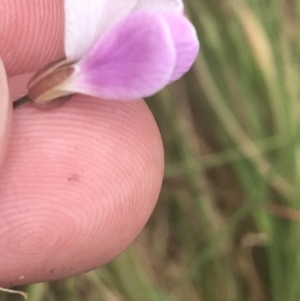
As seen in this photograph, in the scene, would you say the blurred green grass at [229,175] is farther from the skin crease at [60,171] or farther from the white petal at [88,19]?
the white petal at [88,19]

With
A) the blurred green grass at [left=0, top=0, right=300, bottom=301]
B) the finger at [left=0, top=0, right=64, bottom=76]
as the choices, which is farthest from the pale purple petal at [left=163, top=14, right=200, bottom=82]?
the blurred green grass at [left=0, top=0, right=300, bottom=301]

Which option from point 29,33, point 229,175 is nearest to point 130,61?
point 29,33

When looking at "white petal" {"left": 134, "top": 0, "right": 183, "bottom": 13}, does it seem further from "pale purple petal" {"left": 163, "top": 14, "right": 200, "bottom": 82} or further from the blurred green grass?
the blurred green grass

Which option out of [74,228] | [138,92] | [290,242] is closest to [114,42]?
[138,92]

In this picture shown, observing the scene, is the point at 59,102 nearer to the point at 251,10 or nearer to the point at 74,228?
the point at 74,228

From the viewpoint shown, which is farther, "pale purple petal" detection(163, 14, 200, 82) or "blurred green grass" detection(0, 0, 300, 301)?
"blurred green grass" detection(0, 0, 300, 301)

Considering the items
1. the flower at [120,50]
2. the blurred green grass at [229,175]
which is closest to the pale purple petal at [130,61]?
the flower at [120,50]
